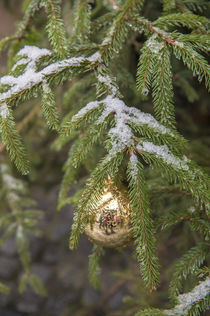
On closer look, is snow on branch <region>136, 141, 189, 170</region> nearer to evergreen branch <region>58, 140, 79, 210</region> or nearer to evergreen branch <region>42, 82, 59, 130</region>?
evergreen branch <region>42, 82, 59, 130</region>

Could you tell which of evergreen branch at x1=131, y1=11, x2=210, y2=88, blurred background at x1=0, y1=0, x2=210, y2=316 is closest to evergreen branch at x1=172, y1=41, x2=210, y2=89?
evergreen branch at x1=131, y1=11, x2=210, y2=88

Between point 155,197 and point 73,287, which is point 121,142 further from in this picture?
point 73,287

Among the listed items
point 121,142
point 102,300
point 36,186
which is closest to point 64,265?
point 102,300

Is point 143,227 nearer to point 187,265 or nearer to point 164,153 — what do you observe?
point 164,153

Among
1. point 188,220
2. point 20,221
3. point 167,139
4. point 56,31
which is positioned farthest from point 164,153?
point 20,221

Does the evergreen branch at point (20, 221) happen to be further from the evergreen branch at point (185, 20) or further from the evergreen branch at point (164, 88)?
the evergreen branch at point (185, 20)

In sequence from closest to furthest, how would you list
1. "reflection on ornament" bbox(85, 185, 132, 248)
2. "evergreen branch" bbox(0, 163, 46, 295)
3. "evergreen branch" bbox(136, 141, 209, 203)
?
"evergreen branch" bbox(136, 141, 209, 203) < "reflection on ornament" bbox(85, 185, 132, 248) < "evergreen branch" bbox(0, 163, 46, 295)
